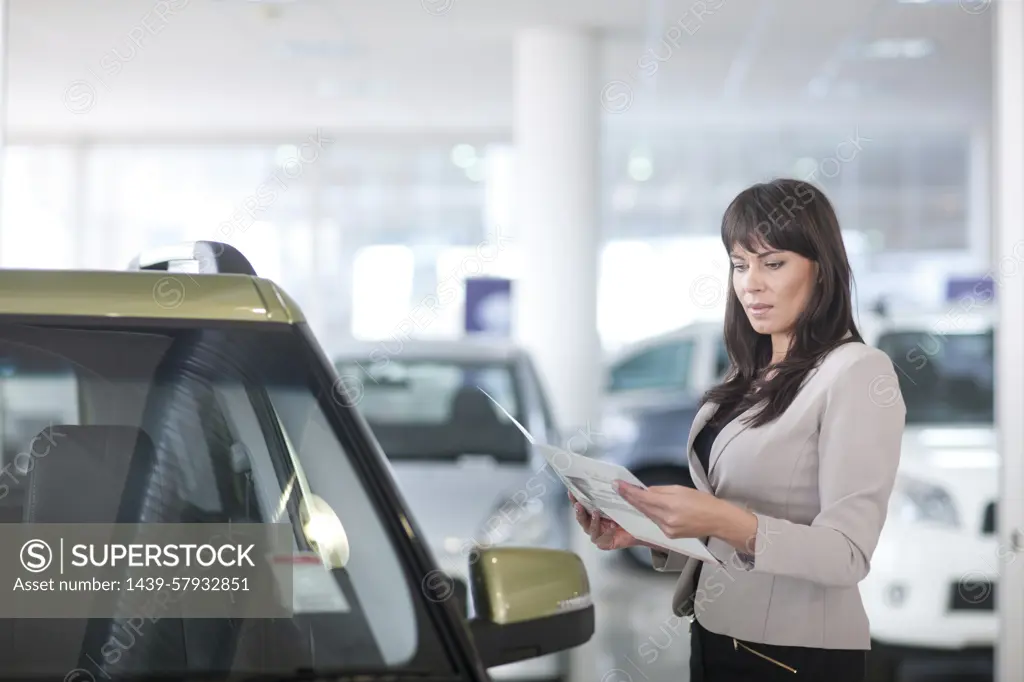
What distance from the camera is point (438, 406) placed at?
18.5 ft

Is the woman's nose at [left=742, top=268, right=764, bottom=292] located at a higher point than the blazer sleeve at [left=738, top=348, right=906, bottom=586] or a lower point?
higher

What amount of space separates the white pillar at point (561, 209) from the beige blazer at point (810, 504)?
21.2 ft

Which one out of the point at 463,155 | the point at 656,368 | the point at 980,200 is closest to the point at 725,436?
the point at 656,368

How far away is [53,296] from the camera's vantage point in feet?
4.81

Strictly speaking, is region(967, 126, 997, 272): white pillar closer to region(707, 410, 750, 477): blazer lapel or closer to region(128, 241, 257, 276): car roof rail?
region(707, 410, 750, 477): blazer lapel

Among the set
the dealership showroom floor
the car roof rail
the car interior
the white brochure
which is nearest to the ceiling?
the dealership showroom floor

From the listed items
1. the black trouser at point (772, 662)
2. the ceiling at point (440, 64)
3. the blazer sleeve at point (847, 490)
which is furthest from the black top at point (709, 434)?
the ceiling at point (440, 64)

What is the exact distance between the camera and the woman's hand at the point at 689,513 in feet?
5.12

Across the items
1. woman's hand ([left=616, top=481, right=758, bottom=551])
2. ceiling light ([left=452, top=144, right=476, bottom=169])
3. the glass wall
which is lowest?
woman's hand ([left=616, top=481, right=758, bottom=551])

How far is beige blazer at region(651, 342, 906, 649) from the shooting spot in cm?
160

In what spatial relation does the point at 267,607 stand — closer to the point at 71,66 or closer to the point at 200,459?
the point at 200,459

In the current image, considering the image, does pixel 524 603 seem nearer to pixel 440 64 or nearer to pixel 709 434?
pixel 709 434

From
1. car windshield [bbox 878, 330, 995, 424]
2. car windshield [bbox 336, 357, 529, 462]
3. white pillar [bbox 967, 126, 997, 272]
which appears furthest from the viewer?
white pillar [bbox 967, 126, 997, 272]

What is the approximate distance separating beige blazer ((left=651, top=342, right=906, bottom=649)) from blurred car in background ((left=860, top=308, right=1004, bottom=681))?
2.50 metres
